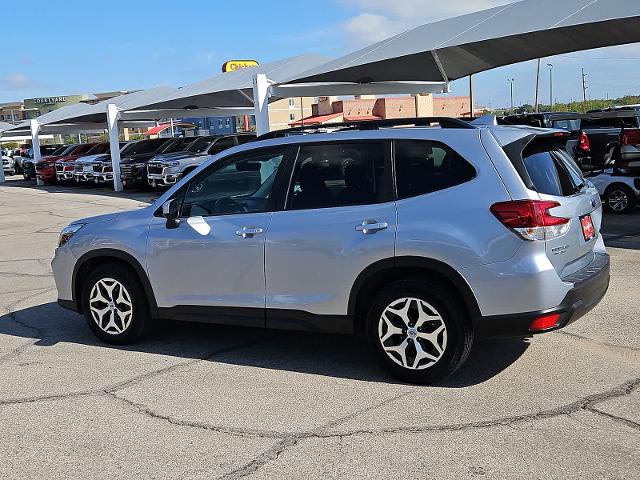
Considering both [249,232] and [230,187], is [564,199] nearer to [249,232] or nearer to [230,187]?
[249,232]

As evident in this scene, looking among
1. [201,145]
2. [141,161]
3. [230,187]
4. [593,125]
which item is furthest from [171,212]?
[141,161]

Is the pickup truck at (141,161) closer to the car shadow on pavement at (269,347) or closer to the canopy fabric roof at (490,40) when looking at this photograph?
the canopy fabric roof at (490,40)

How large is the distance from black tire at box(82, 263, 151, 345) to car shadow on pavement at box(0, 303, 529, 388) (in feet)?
0.32

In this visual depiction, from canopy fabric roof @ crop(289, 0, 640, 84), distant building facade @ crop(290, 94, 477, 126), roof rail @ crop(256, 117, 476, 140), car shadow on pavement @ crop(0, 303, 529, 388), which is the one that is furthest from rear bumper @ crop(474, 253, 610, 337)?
distant building facade @ crop(290, 94, 477, 126)

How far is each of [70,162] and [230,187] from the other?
90.7 ft

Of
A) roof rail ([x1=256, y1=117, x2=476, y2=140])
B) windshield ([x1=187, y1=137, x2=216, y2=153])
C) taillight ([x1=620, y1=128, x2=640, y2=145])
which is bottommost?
taillight ([x1=620, y1=128, x2=640, y2=145])

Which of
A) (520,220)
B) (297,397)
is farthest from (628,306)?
(297,397)

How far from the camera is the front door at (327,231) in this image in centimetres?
487

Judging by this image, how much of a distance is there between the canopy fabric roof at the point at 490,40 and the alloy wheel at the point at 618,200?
309 cm

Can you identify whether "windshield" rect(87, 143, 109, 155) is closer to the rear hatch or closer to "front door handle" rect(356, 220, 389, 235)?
"front door handle" rect(356, 220, 389, 235)

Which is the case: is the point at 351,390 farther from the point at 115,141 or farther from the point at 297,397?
the point at 115,141

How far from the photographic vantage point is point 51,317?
7.34 metres

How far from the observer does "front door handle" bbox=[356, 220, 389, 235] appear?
4.80 m

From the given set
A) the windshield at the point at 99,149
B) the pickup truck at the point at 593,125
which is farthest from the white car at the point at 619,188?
the windshield at the point at 99,149
